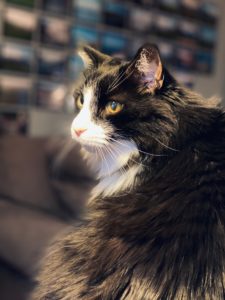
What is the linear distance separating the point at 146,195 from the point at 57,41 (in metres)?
2.48

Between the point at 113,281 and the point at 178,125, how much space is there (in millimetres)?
206

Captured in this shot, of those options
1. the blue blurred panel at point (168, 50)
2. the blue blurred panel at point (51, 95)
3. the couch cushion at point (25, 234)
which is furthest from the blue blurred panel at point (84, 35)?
the couch cushion at point (25, 234)

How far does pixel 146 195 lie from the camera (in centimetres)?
51

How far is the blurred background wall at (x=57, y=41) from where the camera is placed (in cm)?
264

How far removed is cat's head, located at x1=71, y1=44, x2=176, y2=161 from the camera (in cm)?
53

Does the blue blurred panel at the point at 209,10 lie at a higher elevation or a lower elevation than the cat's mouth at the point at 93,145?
higher

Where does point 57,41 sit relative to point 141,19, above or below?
below

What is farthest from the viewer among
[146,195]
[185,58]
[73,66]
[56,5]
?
[185,58]

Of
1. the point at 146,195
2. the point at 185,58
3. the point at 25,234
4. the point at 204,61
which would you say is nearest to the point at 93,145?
the point at 146,195

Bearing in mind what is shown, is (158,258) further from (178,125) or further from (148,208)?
(178,125)

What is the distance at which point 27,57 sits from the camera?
2713 mm

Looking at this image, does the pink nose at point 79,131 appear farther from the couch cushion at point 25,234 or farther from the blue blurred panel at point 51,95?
the blue blurred panel at point 51,95

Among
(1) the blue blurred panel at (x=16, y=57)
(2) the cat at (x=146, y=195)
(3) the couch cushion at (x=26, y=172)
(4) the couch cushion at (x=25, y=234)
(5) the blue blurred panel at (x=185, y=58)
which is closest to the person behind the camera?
(2) the cat at (x=146, y=195)

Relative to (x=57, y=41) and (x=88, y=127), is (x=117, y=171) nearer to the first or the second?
(x=88, y=127)
